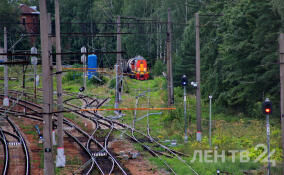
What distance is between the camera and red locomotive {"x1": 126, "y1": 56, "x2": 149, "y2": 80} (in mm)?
44719

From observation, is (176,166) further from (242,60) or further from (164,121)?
(242,60)

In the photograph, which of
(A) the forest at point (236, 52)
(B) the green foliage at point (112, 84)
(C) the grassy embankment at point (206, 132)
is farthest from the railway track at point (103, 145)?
(B) the green foliage at point (112, 84)

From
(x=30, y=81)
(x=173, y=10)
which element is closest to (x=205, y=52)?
(x=173, y=10)

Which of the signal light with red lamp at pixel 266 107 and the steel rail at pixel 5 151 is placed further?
the steel rail at pixel 5 151

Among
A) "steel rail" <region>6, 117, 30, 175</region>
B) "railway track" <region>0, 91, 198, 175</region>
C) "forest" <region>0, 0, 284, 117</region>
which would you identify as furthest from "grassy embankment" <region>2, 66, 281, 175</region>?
"steel rail" <region>6, 117, 30, 175</region>

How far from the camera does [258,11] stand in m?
25.8

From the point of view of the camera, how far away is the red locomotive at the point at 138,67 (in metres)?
44.7

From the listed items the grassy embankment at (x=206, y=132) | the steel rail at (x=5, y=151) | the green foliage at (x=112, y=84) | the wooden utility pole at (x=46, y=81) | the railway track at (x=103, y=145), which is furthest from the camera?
the green foliage at (x=112, y=84)

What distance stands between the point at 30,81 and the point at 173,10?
17923 mm

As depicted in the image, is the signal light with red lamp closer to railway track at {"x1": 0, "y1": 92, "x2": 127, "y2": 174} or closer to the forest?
railway track at {"x1": 0, "y1": 92, "x2": 127, "y2": 174}

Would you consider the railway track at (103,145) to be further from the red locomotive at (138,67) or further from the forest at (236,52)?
the red locomotive at (138,67)

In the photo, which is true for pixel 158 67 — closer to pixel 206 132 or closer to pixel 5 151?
pixel 206 132

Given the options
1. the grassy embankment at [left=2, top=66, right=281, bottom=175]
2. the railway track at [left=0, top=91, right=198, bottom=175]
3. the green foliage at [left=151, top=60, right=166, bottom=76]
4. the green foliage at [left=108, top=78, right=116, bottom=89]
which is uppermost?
the green foliage at [left=151, top=60, right=166, bottom=76]

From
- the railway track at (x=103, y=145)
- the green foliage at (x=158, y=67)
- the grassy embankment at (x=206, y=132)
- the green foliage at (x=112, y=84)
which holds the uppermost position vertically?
the green foliage at (x=158, y=67)
